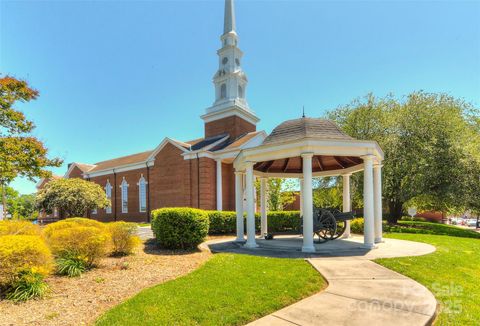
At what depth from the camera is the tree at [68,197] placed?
21.5 metres

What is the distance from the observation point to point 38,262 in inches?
226

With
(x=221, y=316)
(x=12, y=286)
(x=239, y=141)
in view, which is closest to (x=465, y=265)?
(x=221, y=316)

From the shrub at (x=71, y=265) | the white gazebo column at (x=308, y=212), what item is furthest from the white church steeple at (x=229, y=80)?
the shrub at (x=71, y=265)

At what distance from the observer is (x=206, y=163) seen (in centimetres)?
2311

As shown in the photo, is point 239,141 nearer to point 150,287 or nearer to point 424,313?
point 150,287

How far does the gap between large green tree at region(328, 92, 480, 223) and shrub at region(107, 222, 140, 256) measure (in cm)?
1986

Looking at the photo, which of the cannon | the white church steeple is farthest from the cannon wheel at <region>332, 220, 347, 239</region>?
the white church steeple

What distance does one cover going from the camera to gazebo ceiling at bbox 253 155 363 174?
45.1ft

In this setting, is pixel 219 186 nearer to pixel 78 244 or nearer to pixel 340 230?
pixel 340 230

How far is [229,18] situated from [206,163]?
54.8ft

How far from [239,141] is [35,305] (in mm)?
20266

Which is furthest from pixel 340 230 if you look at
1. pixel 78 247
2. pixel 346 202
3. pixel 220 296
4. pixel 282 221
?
pixel 78 247

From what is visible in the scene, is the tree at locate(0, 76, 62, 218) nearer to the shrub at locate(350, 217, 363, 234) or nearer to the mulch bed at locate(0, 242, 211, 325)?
the mulch bed at locate(0, 242, 211, 325)

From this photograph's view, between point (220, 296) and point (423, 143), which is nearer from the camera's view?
point (220, 296)
